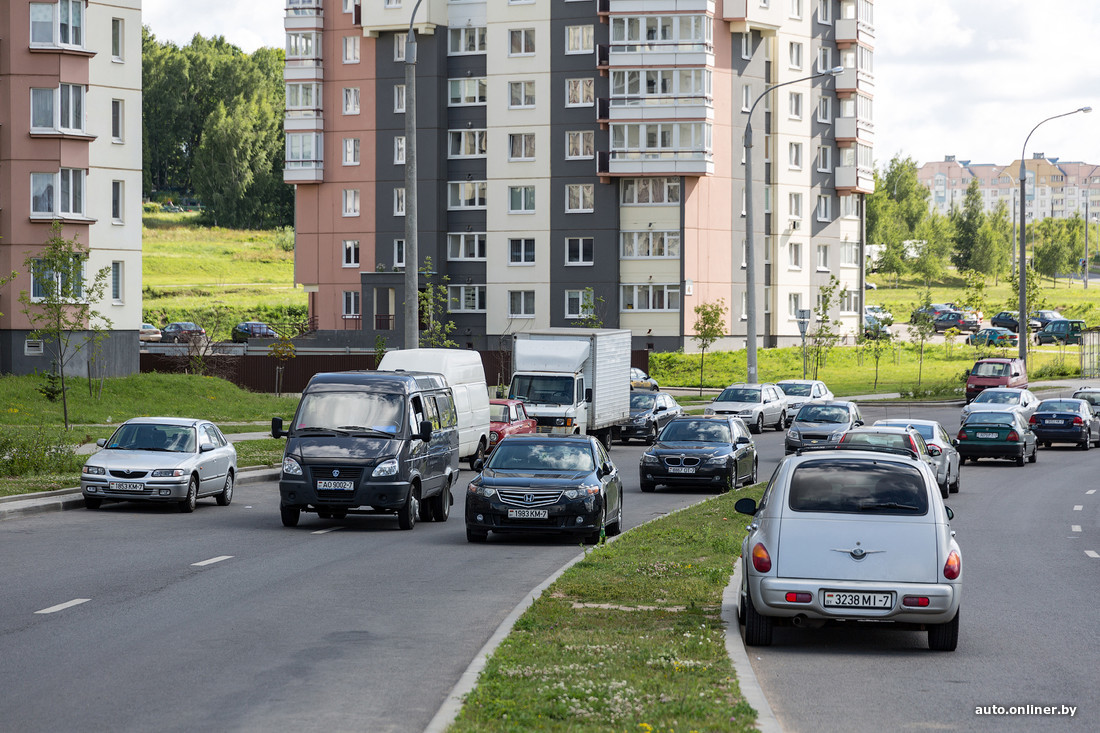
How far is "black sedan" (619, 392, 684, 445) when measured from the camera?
4406 cm

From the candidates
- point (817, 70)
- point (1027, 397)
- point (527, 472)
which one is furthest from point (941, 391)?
point (527, 472)

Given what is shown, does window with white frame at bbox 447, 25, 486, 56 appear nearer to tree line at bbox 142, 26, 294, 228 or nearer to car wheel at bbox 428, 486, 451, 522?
tree line at bbox 142, 26, 294, 228

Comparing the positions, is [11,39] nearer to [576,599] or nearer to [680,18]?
[680,18]

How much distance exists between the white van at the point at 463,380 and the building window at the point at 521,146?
146ft

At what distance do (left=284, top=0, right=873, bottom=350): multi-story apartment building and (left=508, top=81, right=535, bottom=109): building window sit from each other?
0.24 feet

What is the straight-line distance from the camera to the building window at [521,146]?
76.8 m

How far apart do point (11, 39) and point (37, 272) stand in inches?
570

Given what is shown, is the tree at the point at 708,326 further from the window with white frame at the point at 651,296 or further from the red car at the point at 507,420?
the red car at the point at 507,420

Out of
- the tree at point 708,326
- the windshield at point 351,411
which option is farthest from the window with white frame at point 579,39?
the windshield at point 351,411

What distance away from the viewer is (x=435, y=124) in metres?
77.2

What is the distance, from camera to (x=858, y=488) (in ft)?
37.7

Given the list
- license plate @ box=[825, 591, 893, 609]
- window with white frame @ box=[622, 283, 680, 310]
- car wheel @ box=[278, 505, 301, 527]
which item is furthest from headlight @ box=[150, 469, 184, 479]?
window with white frame @ box=[622, 283, 680, 310]

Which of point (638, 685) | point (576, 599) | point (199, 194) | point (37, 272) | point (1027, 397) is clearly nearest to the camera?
point (638, 685)

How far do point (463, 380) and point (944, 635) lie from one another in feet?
71.5
